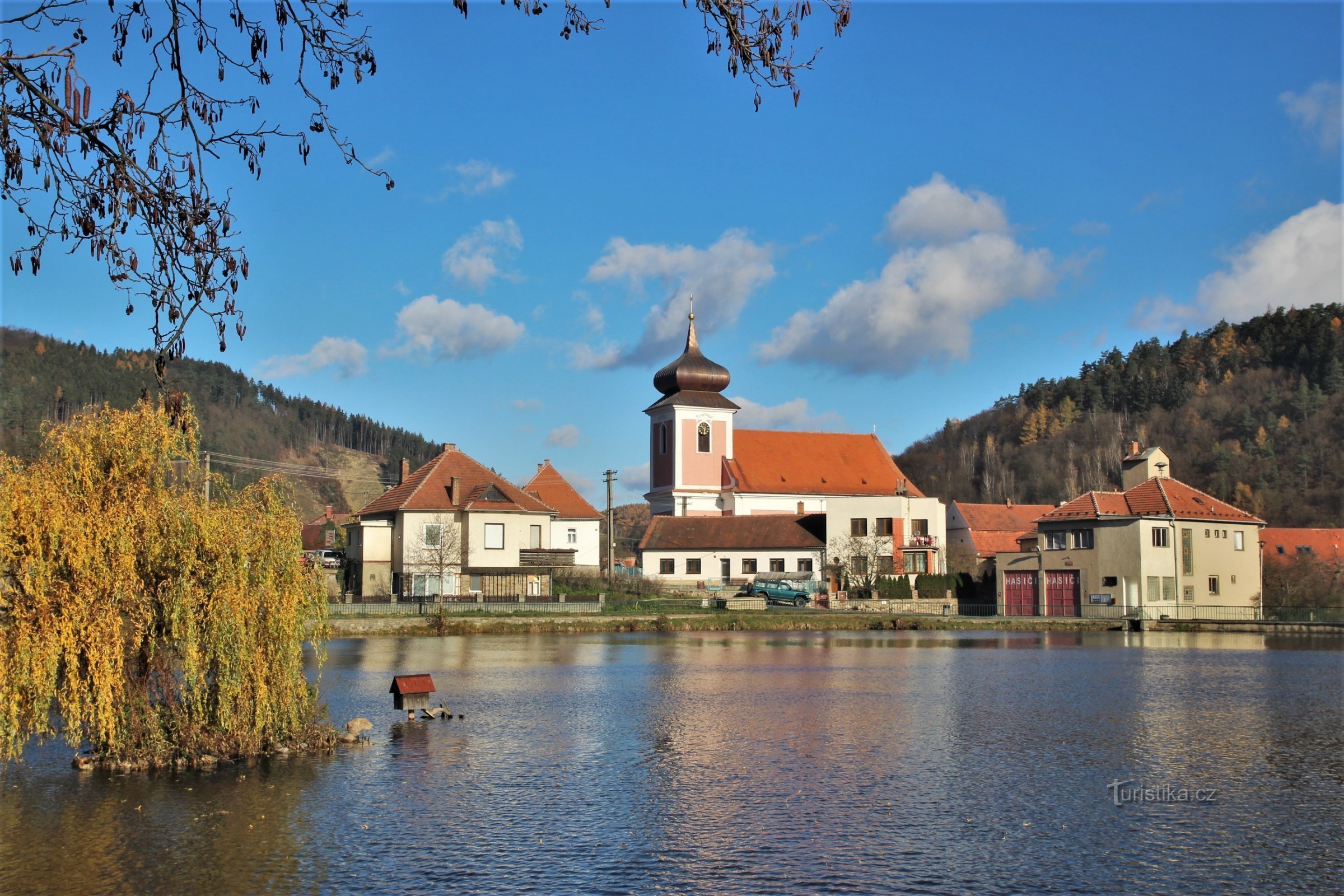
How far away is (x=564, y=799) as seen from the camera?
1662cm

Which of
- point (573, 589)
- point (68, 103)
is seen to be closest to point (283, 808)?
point (68, 103)

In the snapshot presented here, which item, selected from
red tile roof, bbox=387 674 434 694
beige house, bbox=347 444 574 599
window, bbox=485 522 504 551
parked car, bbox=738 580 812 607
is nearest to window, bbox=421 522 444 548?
beige house, bbox=347 444 574 599

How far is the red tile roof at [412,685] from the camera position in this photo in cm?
2345

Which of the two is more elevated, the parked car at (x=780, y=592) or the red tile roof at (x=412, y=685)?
the parked car at (x=780, y=592)

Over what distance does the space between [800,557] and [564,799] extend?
61509 millimetres

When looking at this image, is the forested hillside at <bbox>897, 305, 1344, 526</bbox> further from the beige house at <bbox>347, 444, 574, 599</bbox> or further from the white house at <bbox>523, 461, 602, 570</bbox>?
the beige house at <bbox>347, 444, 574, 599</bbox>

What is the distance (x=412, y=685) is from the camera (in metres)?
23.6

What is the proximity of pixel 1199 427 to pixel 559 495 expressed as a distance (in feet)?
267

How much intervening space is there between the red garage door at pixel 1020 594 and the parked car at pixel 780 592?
1097 cm

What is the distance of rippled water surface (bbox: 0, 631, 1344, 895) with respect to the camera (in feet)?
42.5

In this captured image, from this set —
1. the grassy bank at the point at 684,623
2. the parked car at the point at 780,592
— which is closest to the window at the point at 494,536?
the grassy bank at the point at 684,623

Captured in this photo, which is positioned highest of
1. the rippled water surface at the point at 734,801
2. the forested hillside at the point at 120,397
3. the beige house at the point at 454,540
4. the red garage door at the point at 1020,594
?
the forested hillside at the point at 120,397

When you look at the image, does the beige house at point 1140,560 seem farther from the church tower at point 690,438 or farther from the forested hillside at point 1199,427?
the forested hillside at point 1199,427

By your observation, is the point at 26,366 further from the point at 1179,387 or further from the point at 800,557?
the point at 1179,387
